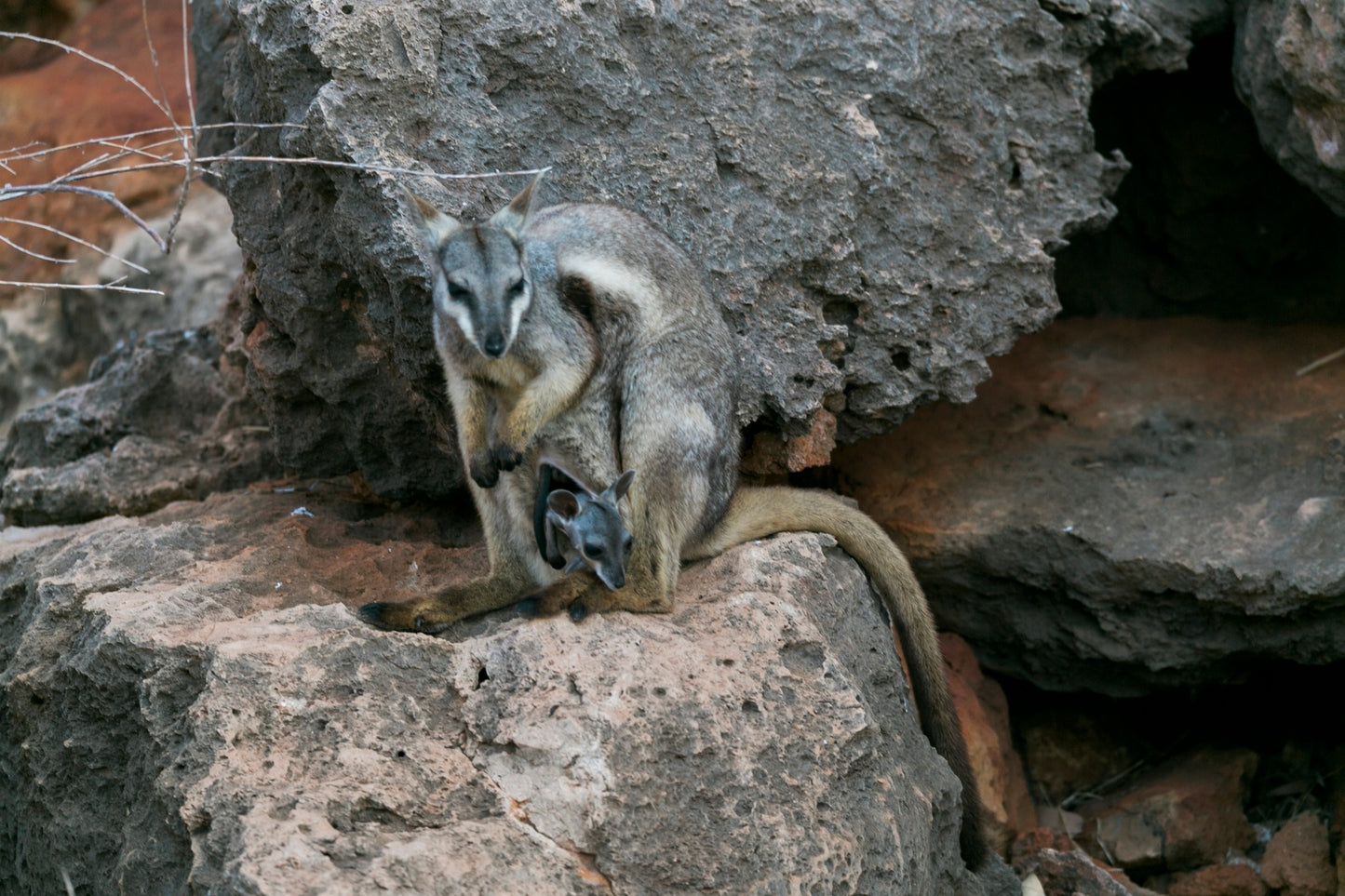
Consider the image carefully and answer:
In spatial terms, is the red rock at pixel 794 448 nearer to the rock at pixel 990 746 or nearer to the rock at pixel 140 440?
the rock at pixel 990 746

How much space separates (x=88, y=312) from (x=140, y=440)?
4.09 meters

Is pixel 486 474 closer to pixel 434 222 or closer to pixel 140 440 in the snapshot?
pixel 434 222

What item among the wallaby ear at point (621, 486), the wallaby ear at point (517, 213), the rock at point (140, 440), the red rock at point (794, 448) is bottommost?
the rock at point (140, 440)

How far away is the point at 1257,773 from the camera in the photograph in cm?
653

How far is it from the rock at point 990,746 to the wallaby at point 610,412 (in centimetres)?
123

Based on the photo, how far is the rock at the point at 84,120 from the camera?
10.1 metres

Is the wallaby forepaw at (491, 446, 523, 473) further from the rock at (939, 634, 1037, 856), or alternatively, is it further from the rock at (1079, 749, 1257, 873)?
the rock at (1079, 749, 1257, 873)

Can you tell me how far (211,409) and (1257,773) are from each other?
6.11 meters

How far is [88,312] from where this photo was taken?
33.3 ft

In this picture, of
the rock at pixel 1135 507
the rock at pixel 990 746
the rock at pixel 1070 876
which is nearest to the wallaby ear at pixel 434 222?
the rock at pixel 1135 507

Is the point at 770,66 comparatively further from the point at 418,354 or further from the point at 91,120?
the point at 91,120

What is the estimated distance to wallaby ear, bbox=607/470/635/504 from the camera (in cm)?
432

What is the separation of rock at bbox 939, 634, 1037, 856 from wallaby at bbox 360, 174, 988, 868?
1226 millimetres

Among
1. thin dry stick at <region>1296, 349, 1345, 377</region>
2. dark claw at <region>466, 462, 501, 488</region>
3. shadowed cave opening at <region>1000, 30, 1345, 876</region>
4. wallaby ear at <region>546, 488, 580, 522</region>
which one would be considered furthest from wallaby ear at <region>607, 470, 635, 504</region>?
thin dry stick at <region>1296, 349, 1345, 377</region>
